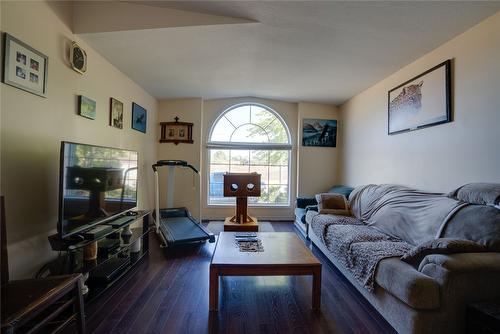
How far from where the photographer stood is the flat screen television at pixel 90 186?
1879mm

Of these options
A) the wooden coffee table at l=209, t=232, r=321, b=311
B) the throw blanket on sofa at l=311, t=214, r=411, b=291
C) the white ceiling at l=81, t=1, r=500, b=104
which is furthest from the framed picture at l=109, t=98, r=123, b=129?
the throw blanket on sofa at l=311, t=214, r=411, b=291

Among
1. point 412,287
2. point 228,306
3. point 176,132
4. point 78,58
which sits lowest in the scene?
point 228,306

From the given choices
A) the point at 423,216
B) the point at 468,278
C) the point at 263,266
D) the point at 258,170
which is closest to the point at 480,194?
the point at 423,216

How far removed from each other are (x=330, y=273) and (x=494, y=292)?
143cm

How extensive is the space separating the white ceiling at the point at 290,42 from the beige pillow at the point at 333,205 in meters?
1.72

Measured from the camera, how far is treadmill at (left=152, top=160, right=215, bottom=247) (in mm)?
3471

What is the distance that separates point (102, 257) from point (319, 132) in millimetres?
4207

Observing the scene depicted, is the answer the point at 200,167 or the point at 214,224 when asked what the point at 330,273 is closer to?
the point at 214,224

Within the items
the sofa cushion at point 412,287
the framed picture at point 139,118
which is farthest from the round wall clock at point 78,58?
the sofa cushion at point 412,287

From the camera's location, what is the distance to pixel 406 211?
263 cm

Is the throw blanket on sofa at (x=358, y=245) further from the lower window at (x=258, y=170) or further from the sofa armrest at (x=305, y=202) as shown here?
the lower window at (x=258, y=170)

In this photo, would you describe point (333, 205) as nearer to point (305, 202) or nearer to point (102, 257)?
point (305, 202)

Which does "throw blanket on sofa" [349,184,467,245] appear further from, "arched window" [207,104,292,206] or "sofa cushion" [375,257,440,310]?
"arched window" [207,104,292,206]

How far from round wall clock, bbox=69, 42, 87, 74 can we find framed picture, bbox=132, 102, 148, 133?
4.11 ft
